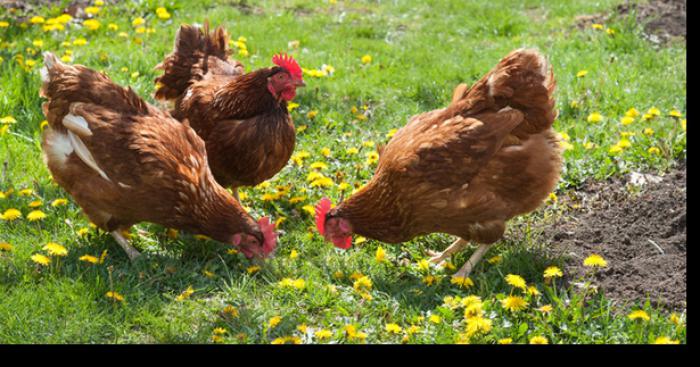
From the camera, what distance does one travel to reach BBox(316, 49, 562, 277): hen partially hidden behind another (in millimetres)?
4309

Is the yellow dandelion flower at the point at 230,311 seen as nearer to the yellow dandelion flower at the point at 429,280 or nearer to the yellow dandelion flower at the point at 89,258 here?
the yellow dandelion flower at the point at 89,258

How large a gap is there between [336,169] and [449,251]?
4.58ft

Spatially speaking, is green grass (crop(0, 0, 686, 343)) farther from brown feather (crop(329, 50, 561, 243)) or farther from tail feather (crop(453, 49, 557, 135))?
tail feather (crop(453, 49, 557, 135))

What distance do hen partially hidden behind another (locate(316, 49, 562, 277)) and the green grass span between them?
290 millimetres

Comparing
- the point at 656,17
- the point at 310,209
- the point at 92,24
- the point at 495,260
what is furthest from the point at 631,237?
the point at 92,24

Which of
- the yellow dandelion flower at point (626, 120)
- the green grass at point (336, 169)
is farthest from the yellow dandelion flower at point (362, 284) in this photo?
the yellow dandelion flower at point (626, 120)

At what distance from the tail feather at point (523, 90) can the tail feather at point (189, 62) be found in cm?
221

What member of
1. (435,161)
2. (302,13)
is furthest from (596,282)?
(302,13)

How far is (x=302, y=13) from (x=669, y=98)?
173 inches

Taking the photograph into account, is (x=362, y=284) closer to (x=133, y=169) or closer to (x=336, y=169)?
(x=133, y=169)

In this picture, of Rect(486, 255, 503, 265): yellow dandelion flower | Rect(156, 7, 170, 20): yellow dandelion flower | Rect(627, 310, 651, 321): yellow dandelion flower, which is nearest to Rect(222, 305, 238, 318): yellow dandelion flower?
Rect(486, 255, 503, 265): yellow dandelion flower

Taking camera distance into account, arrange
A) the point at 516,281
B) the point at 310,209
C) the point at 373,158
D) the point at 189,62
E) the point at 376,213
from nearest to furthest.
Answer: the point at 516,281
the point at 376,213
the point at 310,209
the point at 373,158
the point at 189,62

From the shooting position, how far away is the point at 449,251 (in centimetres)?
479

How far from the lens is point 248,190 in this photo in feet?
18.9
